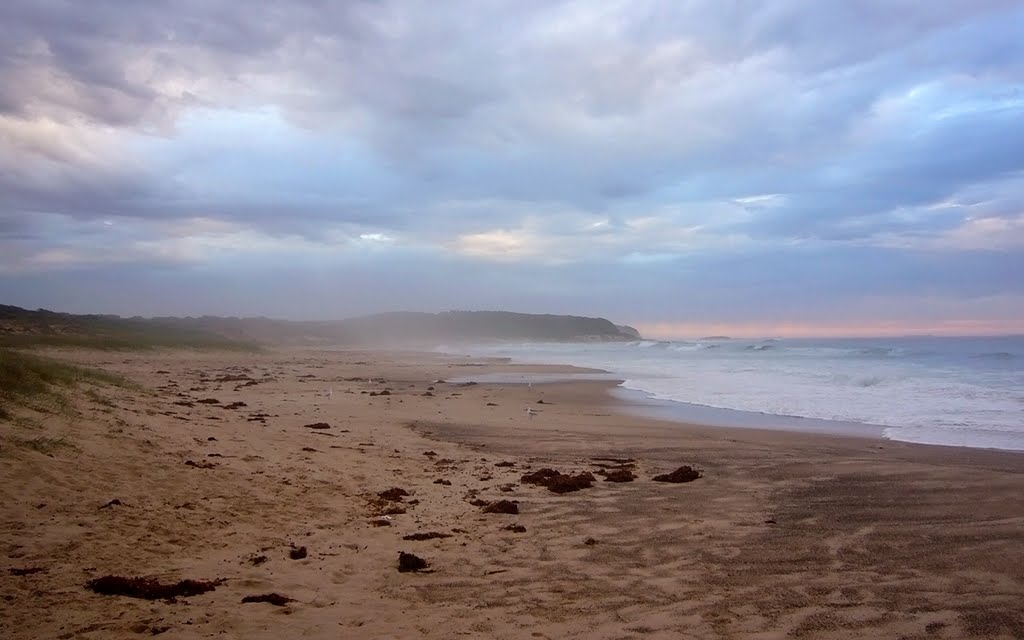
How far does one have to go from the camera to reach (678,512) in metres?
8.76

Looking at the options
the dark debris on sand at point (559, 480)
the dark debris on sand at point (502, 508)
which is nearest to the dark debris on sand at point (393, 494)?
the dark debris on sand at point (502, 508)

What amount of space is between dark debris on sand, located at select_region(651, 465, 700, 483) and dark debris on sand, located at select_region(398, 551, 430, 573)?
5288mm

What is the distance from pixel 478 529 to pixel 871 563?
13.8ft

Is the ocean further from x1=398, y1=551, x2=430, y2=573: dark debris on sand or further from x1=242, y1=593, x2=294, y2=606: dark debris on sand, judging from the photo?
x1=242, y1=593, x2=294, y2=606: dark debris on sand

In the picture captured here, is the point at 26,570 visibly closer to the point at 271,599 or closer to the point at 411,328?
the point at 271,599

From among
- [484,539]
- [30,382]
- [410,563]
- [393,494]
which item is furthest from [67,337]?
[410,563]

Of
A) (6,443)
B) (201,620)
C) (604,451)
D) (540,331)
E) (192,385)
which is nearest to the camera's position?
(201,620)

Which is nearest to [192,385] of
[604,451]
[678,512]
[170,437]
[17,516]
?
[170,437]

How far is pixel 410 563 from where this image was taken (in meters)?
6.42

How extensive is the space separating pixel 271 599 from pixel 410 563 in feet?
4.56

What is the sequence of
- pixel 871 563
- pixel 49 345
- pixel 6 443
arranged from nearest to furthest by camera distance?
pixel 871 563 → pixel 6 443 → pixel 49 345

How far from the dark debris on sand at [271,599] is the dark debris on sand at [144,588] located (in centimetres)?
38

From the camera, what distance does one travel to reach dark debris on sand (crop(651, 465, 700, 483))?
10680mm

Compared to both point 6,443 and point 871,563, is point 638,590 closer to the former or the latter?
point 871,563
